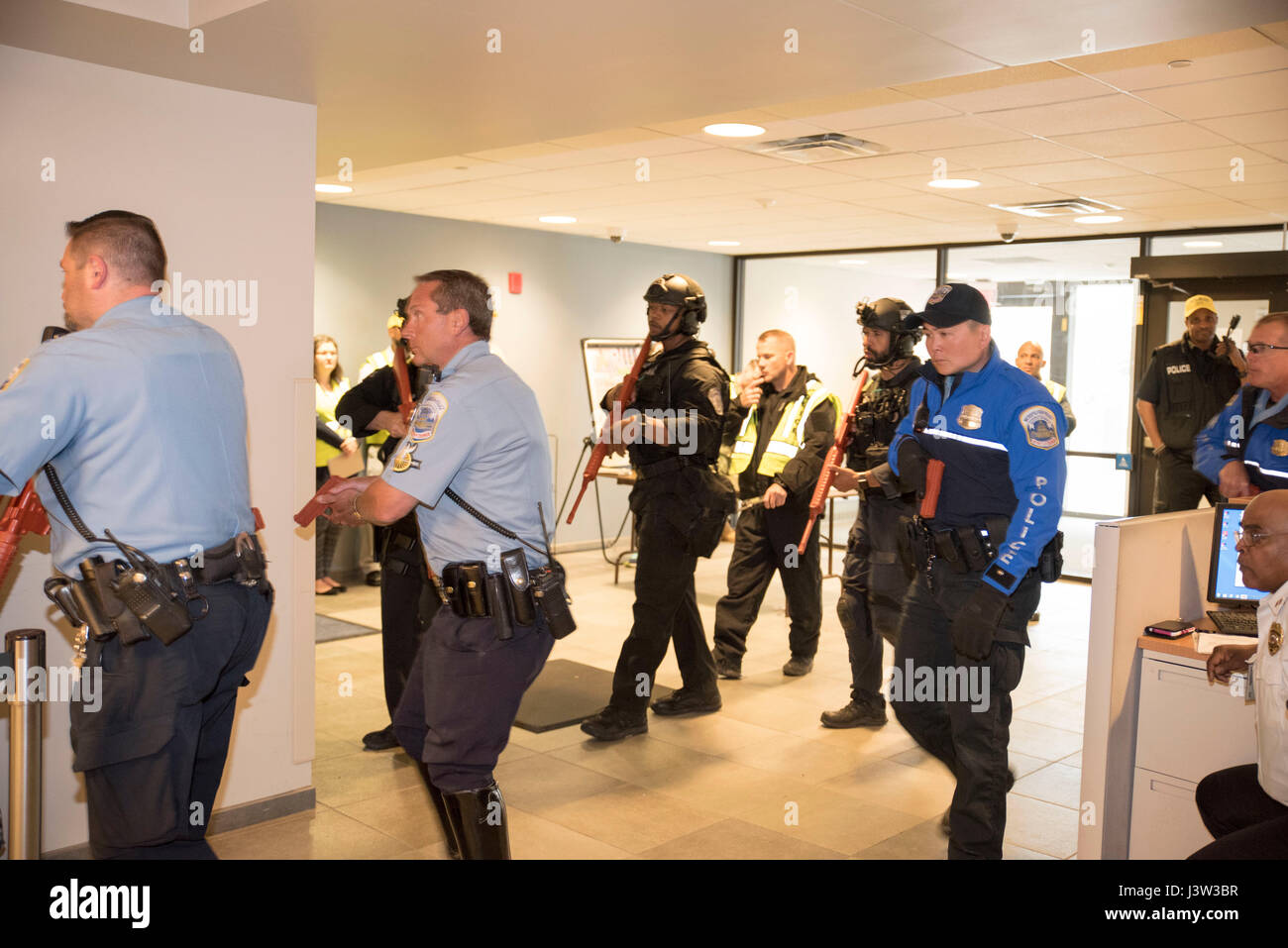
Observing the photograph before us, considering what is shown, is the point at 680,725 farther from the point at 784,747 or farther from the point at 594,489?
the point at 594,489

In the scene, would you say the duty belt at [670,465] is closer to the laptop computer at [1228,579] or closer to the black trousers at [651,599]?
the black trousers at [651,599]

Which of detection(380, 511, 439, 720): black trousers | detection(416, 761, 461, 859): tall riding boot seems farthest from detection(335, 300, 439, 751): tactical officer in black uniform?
detection(416, 761, 461, 859): tall riding boot

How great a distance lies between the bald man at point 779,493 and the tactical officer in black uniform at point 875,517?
389 mm

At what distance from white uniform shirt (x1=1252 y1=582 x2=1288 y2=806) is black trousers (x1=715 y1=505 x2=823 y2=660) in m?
3.00

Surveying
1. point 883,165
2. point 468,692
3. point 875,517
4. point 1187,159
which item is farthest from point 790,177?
point 468,692

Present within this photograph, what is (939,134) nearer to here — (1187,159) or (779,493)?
(1187,159)

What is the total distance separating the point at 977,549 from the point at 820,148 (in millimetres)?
3312

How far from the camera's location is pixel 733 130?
5.37m

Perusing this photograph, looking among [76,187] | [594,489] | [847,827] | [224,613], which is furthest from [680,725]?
[594,489]

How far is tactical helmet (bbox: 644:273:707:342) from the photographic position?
463 cm

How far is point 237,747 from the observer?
375cm

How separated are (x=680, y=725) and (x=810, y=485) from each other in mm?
1353

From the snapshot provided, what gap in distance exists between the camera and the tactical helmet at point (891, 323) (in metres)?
4.60

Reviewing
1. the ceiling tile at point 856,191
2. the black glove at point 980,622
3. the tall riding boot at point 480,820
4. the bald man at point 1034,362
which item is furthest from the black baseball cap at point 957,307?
the bald man at point 1034,362
